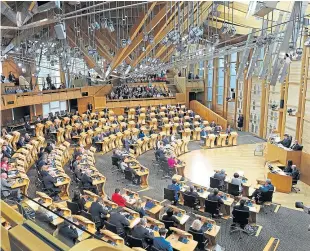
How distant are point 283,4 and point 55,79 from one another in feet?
67.6

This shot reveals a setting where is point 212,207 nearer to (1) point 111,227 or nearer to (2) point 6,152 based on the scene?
(1) point 111,227

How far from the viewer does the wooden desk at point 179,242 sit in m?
7.23

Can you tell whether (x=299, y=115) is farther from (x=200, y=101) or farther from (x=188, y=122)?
(x=200, y=101)

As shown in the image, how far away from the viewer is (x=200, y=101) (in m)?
28.4

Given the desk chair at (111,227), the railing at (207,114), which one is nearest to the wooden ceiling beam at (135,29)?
the desk chair at (111,227)

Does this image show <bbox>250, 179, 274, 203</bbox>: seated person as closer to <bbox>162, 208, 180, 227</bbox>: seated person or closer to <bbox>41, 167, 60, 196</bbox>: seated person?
<bbox>162, 208, 180, 227</bbox>: seated person

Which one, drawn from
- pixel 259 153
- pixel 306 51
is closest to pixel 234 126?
pixel 259 153

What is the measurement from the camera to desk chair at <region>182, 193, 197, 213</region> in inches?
404

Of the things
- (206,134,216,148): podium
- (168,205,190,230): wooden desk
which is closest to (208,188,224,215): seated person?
(168,205,190,230): wooden desk

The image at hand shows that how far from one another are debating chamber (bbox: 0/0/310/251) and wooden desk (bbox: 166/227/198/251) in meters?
0.02

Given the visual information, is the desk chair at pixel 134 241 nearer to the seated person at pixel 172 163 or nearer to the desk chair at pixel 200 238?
the desk chair at pixel 200 238

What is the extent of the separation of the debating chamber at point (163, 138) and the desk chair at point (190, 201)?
0.04 metres

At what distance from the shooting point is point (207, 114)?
25.0 meters

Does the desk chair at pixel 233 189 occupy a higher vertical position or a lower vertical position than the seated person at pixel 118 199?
lower
